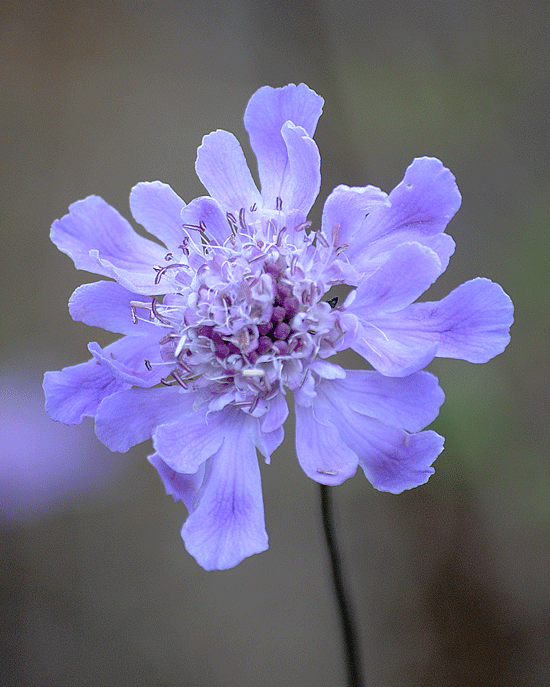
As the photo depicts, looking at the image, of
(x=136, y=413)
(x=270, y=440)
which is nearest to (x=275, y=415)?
(x=270, y=440)

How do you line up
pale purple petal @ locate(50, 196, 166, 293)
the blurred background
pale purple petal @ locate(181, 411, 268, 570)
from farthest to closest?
the blurred background, pale purple petal @ locate(50, 196, 166, 293), pale purple petal @ locate(181, 411, 268, 570)

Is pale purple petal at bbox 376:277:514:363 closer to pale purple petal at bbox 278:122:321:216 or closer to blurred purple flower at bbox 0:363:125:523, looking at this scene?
pale purple petal at bbox 278:122:321:216

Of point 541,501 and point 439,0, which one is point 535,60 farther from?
point 541,501

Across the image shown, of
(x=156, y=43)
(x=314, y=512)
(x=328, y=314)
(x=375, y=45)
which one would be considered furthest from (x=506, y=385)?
(x=156, y=43)

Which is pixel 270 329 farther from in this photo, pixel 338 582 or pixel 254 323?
pixel 338 582

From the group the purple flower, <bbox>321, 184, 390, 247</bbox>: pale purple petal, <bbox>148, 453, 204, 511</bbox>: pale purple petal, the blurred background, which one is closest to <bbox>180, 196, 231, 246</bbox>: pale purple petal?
the purple flower

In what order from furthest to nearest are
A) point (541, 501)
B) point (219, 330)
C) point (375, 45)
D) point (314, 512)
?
point (375, 45), point (314, 512), point (541, 501), point (219, 330)
